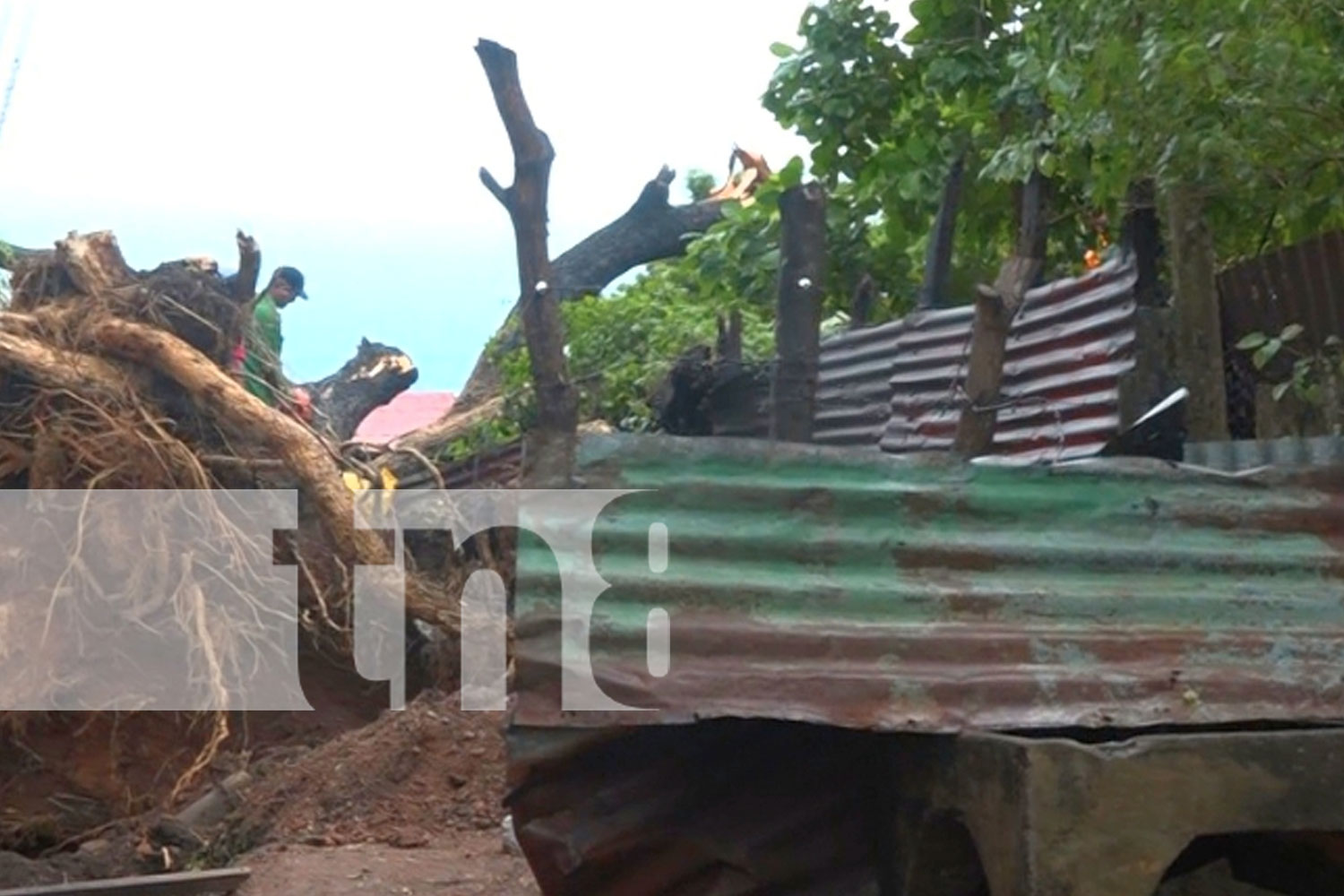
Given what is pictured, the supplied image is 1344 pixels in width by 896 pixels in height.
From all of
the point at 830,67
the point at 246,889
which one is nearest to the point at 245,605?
the point at 246,889

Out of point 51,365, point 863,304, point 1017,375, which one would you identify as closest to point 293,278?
point 51,365

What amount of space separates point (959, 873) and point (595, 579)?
2.64 feet

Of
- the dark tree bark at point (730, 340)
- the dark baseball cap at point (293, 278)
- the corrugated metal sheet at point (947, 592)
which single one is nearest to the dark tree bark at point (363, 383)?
the dark baseball cap at point (293, 278)

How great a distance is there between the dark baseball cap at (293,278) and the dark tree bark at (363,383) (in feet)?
2.04

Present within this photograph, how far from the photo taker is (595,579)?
2.64 metres

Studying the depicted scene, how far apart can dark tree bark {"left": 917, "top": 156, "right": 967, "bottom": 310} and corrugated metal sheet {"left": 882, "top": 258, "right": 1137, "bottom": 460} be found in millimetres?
413

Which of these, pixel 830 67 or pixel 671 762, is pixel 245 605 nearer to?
pixel 830 67

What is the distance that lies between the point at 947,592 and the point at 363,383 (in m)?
7.64

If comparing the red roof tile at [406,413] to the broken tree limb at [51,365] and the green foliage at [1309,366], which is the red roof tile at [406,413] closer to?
the broken tree limb at [51,365]

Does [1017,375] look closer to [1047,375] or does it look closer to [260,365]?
[1047,375]

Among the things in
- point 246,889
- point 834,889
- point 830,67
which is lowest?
point 246,889

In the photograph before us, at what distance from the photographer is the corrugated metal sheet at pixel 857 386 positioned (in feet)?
→ 22.4

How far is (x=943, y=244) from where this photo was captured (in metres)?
6.83

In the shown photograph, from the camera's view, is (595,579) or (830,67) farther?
(830,67)
